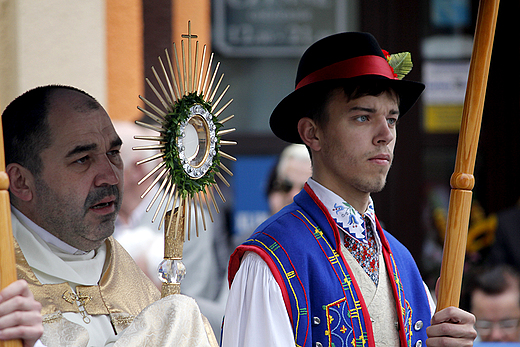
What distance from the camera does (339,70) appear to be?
7.32ft

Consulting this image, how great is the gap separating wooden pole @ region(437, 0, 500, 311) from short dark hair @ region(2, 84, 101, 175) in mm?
1251

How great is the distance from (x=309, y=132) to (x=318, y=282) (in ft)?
1.84

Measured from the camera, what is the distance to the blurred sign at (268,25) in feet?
16.8

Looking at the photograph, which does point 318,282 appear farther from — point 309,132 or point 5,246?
point 5,246

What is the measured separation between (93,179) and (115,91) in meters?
2.44

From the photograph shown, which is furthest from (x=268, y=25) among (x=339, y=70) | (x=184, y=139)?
(x=184, y=139)

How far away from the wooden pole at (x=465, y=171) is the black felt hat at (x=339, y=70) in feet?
1.01

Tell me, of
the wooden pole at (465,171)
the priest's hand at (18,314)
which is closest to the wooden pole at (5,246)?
the priest's hand at (18,314)

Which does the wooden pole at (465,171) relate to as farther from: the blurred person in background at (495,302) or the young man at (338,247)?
Answer: the blurred person in background at (495,302)

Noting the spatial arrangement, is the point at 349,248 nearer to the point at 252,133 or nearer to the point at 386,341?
the point at 386,341

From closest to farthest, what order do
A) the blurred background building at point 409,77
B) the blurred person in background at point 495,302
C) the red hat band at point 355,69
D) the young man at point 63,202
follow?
the young man at point 63,202, the red hat band at point 355,69, the blurred person in background at point 495,302, the blurred background building at point 409,77

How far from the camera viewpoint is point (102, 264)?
2230mm

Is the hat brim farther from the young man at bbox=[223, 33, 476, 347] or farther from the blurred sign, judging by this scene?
the blurred sign

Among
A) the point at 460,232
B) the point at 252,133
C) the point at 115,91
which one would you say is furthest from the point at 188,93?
the point at 252,133
